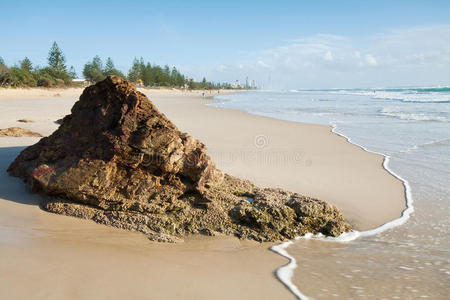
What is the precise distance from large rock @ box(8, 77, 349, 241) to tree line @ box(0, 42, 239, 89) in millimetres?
40254

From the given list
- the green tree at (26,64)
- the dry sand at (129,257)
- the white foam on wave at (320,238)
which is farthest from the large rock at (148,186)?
the green tree at (26,64)

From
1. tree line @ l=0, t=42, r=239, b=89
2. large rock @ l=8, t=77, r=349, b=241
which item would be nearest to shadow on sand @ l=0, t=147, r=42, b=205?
large rock @ l=8, t=77, r=349, b=241

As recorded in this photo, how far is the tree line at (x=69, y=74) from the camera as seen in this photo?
37.5 m

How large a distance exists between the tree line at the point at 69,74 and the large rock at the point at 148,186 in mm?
40254

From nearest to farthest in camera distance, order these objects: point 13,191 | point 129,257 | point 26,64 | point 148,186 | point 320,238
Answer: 1. point 129,257
2. point 320,238
3. point 148,186
4. point 13,191
5. point 26,64

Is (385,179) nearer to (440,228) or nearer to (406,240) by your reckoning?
(440,228)

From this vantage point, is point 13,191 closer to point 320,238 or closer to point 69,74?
point 320,238

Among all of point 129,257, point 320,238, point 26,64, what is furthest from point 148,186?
point 26,64

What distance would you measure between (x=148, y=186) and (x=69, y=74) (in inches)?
3080

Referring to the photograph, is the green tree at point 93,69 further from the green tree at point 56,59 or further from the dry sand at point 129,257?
the dry sand at point 129,257

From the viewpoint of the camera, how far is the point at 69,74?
232ft

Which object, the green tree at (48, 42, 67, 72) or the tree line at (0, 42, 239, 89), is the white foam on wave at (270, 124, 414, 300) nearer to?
the tree line at (0, 42, 239, 89)

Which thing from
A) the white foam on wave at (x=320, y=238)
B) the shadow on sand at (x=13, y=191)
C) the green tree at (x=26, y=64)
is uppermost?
the green tree at (x=26, y=64)

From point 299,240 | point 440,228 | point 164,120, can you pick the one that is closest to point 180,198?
point 164,120
